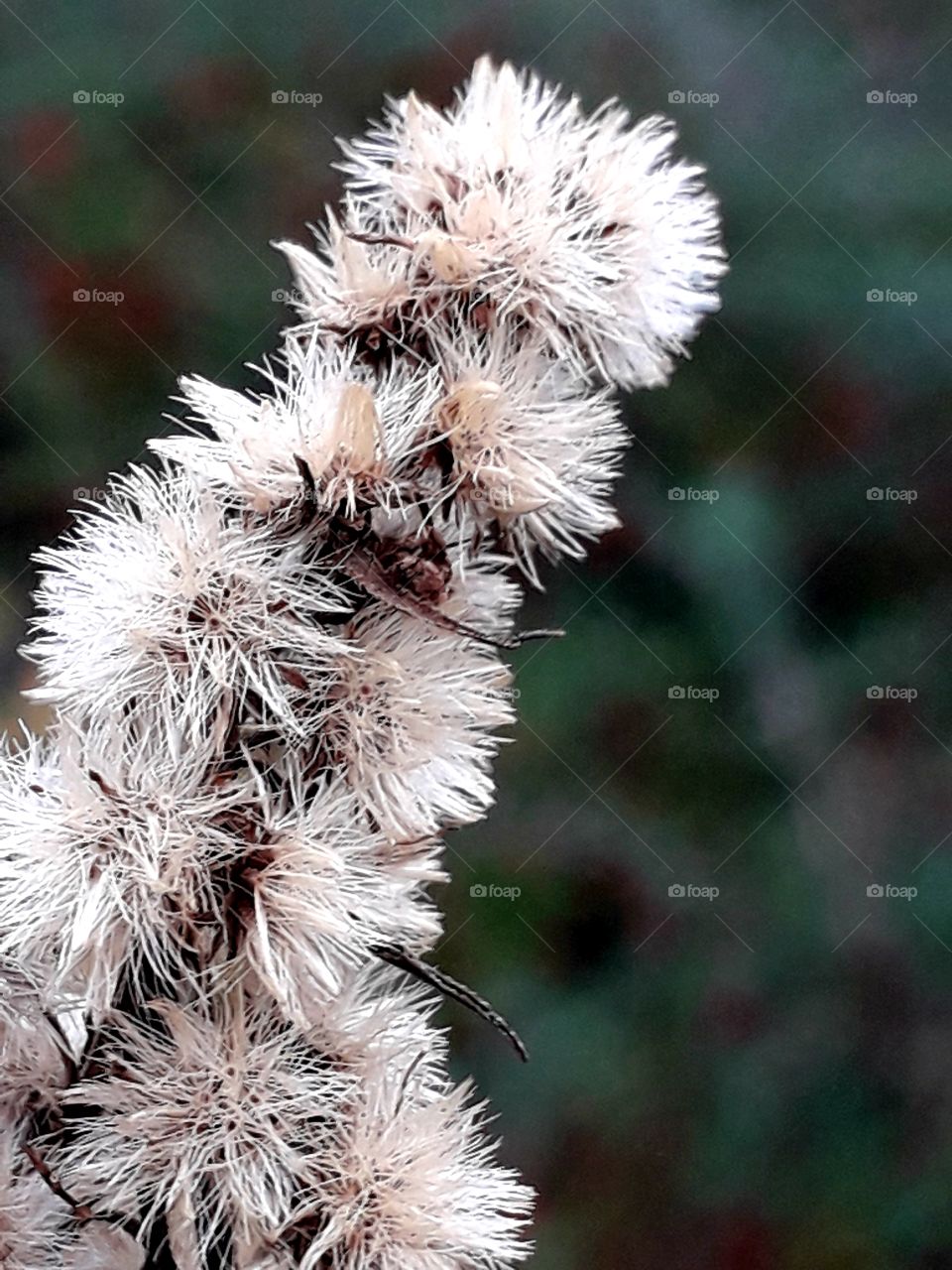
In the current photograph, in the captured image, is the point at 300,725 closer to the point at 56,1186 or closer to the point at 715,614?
the point at 56,1186

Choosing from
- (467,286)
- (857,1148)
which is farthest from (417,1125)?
(857,1148)

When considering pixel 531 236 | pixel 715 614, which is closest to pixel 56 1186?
pixel 531 236

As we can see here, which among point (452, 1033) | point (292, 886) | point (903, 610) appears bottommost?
point (452, 1033)

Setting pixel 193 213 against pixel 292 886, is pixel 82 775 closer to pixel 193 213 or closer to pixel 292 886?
pixel 292 886

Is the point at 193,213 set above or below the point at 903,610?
below

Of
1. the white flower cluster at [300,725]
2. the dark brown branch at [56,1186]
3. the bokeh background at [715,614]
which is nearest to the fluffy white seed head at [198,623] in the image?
the white flower cluster at [300,725]

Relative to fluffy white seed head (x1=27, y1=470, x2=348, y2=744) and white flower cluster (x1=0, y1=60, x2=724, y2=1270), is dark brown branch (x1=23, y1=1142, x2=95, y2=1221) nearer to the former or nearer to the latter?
white flower cluster (x1=0, y1=60, x2=724, y2=1270)
